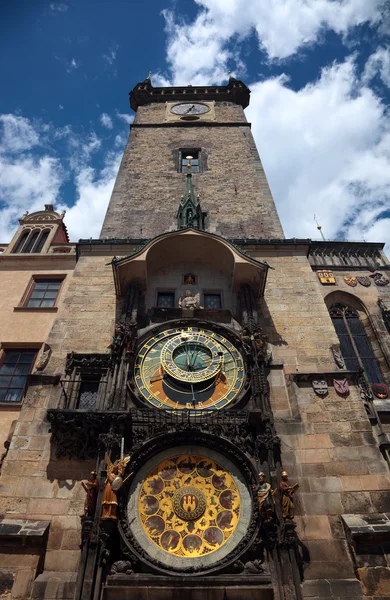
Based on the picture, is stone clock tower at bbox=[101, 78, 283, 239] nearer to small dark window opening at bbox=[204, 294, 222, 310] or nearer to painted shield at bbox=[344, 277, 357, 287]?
painted shield at bbox=[344, 277, 357, 287]

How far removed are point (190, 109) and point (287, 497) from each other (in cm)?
2258

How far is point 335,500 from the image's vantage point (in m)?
7.75

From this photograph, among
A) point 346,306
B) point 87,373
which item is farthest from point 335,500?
point 346,306

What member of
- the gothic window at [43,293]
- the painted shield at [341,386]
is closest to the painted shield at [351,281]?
the painted shield at [341,386]

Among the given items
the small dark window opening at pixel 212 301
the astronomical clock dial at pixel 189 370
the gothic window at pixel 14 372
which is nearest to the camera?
the astronomical clock dial at pixel 189 370

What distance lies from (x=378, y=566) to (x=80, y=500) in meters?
5.36

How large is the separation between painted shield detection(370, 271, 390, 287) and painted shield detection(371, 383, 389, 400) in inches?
163

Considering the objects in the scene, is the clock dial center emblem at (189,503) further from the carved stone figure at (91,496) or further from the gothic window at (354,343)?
the gothic window at (354,343)

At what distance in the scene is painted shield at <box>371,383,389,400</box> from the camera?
10992 mm

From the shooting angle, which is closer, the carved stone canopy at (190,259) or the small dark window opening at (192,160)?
the carved stone canopy at (190,259)

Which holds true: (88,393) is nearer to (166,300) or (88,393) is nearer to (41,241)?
(166,300)

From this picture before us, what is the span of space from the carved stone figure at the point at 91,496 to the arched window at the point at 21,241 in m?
10.8

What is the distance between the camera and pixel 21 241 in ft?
52.7

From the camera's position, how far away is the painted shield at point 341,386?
30.5ft
